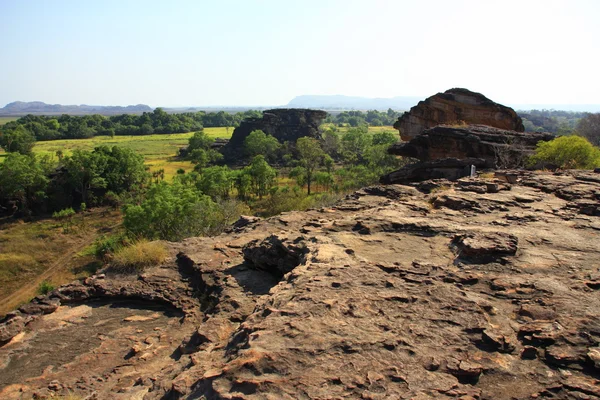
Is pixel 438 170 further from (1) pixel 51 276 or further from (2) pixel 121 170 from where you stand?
(2) pixel 121 170

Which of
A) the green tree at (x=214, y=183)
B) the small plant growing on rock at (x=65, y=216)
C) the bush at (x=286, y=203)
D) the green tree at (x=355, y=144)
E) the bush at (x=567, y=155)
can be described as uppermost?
the bush at (x=567, y=155)

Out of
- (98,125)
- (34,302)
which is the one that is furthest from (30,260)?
(98,125)

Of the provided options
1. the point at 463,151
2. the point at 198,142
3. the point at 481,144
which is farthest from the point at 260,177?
the point at 198,142

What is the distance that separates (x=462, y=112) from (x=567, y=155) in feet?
40.8

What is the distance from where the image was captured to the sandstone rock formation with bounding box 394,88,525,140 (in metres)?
32.2

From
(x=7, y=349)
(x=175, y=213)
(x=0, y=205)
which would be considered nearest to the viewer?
(x=7, y=349)

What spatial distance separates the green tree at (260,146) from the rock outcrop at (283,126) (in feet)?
27.5

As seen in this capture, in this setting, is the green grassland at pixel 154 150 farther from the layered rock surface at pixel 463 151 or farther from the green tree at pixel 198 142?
the layered rock surface at pixel 463 151

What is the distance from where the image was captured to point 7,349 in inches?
349

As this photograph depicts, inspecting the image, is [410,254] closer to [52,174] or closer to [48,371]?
[48,371]

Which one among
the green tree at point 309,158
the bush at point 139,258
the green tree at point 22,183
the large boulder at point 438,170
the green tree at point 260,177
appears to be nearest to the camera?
the bush at point 139,258

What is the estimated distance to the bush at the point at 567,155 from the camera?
2227 cm

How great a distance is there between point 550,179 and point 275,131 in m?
79.9

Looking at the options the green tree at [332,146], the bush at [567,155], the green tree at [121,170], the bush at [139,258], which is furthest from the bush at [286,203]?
the green tree at [332,146]
